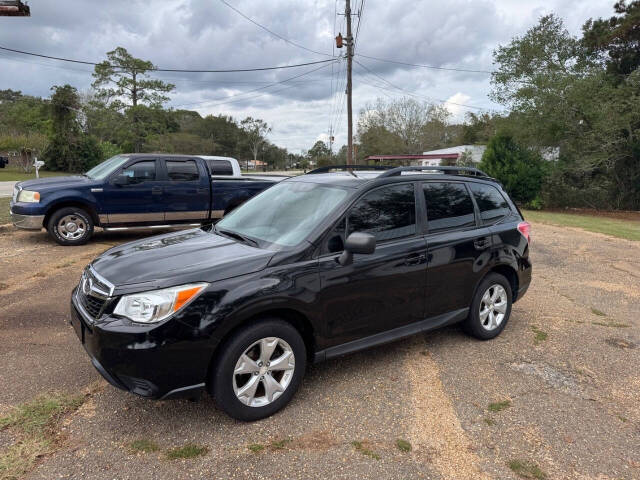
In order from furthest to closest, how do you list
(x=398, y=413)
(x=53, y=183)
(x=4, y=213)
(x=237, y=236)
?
(x=4, y=213) < (x=53, y=183) < (x=237, y=236) < (x=398, y=413)

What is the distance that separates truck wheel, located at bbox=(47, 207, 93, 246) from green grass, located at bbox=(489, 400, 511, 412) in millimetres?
7632

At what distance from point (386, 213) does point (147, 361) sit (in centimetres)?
211

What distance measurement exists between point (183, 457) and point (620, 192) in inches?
977

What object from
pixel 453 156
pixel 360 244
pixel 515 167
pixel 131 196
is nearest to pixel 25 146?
pixel 131 196

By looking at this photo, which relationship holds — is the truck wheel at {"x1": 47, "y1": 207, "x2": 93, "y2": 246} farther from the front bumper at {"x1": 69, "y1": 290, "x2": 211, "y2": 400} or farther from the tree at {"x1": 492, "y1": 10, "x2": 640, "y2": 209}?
the tree at {"x1": 492, "y1": 10, "x2": 640, "y2": 209}

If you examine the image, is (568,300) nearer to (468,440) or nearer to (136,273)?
(468,440)

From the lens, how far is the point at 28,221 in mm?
A: 7727

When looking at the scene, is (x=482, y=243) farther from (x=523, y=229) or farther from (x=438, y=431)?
(x=438, y=431)

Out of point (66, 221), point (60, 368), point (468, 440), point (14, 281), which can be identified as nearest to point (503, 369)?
point (468, 440)

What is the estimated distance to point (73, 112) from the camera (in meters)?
41.5

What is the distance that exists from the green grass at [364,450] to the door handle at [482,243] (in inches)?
85.6

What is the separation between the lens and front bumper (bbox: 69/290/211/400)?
256 centimetres

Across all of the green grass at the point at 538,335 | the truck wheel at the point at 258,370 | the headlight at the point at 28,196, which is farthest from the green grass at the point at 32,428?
the headlight at the point at 28,196

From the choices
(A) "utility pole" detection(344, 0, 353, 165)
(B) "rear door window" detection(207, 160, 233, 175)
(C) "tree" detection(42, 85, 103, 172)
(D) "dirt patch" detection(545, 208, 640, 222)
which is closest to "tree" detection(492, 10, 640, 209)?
(D) "dirt patch" detection(545, 208, 640, 222)
